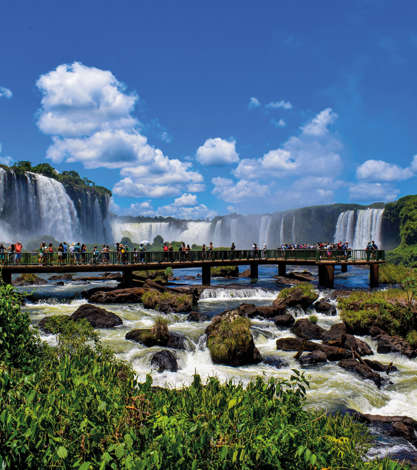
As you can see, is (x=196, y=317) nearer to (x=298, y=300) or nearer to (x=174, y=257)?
(x=298, y=300)

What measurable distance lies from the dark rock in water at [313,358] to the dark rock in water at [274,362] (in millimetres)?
645

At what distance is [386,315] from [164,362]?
10876mm

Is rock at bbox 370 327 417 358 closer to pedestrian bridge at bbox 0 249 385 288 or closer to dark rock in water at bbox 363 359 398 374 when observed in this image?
dark rock in water at bbox 363 359 398 374

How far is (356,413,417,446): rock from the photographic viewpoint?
8750 mm

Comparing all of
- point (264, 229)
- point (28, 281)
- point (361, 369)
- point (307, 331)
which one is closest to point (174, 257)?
point (28, 281)

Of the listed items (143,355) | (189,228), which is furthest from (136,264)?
(189,228)

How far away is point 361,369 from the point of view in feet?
41.5

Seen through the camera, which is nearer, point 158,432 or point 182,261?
point 158,432

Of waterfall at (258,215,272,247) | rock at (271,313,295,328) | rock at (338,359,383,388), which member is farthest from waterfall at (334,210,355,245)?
rock at (338,359,383,388)

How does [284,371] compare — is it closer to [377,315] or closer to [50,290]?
[377,315]

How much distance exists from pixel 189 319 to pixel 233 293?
8314mm

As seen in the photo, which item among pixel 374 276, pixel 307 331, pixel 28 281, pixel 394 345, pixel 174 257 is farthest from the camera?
pixel 28 281

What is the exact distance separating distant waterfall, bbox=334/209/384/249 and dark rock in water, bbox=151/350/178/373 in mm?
62746

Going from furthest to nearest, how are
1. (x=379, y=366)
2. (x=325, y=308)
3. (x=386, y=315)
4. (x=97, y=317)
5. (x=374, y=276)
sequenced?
1. (x=374, y=276)
2. (x=325, y=308)
3. (x=97, y=317)
4. (x=386, y=315)
5. (x=379, y=366)
